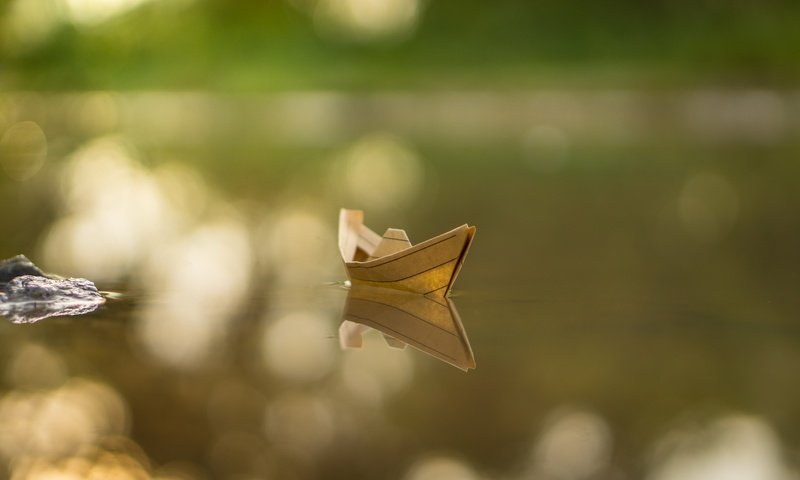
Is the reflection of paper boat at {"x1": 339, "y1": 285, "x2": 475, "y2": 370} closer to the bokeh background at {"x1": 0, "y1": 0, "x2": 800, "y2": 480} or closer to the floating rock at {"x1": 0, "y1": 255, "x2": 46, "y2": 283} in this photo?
the bokeh background at {"x1": 0, "y1": 0, "x2": 800, "y2": 480}

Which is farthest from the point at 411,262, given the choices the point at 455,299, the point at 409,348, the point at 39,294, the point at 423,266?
the point at 39,294

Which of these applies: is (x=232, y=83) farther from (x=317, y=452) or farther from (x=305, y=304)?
(x=317, y=452)

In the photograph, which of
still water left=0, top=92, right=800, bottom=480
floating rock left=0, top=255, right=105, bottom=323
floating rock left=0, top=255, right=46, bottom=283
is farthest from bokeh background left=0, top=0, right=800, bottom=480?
floating rock left=0, top=255, right=46, bottom=283

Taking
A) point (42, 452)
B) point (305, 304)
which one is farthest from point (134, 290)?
point (42, 452)

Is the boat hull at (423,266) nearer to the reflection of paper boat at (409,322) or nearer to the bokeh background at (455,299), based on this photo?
the reflection of paper boat at (409,322)

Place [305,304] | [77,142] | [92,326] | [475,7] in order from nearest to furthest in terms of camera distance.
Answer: [92,326]
[305,304]
[77,142]
[475,7]
